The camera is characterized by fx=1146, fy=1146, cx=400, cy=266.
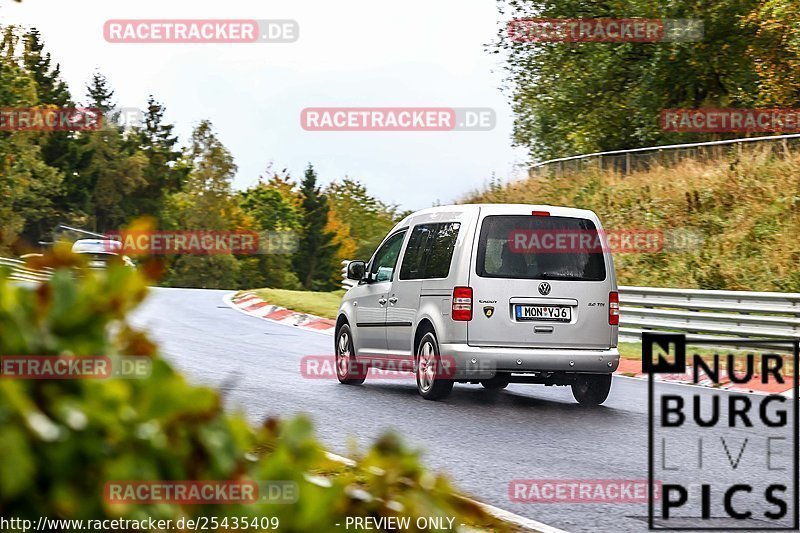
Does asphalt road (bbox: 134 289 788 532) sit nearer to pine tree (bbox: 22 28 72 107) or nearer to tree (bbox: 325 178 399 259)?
pine tree (bbox: 22 28 72 107)

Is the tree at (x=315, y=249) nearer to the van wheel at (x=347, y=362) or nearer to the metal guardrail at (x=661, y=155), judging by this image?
the metal guardrail at (x=661, y=155)

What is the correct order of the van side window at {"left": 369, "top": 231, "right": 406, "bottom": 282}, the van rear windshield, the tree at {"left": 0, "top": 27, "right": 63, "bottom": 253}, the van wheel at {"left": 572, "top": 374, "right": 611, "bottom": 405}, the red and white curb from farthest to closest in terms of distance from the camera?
the tree at {"left": 0, "top": 27, "right": 63, "bottom": 253}
the red and white curb
the van side window at {"left": 369, "top": 231, "right": 406, "bottom": 282}
the van wheel at {"left": 572, "top": 374, "right": 611, "bottom": 405}
the van rear windshield

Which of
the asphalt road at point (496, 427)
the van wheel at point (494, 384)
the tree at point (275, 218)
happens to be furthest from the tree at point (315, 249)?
the van wheel at point (494, 384)

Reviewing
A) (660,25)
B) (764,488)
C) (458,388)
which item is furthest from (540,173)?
(764,488)

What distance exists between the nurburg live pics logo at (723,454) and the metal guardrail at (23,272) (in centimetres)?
383

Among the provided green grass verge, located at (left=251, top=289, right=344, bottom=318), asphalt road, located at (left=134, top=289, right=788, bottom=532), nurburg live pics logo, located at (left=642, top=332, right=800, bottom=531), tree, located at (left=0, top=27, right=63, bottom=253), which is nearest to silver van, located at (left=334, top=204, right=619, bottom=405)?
asphalt road, located at (left=134, top=289, right=788, bottom=532)

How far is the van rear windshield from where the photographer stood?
11633 millimetres

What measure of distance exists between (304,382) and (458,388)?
74.7 inches

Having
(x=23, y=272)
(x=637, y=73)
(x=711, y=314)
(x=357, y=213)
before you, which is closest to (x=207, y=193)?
(x=357, y=213)

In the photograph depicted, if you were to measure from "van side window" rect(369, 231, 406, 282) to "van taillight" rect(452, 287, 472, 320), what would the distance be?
1955mm

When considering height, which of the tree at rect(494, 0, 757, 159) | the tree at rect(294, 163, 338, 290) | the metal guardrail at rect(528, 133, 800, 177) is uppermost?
the tree at rect(494, 0, 757, 159)

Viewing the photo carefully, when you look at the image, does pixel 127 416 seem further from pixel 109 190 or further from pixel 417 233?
pixel 109 190

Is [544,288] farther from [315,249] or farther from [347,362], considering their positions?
[315,249]

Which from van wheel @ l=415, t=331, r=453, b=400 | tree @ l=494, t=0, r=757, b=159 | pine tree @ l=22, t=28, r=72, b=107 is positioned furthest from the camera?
A: pine tree @ l=22, t=28, r=72, b=107
